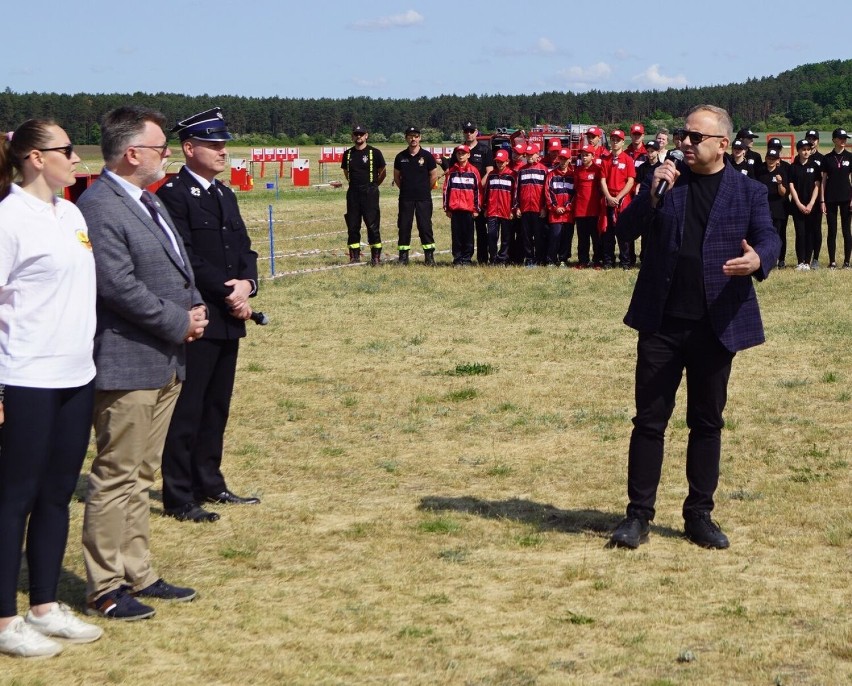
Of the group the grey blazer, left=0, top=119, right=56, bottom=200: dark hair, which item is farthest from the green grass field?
left=0, top=119, right=56, bottom=200: dark hair

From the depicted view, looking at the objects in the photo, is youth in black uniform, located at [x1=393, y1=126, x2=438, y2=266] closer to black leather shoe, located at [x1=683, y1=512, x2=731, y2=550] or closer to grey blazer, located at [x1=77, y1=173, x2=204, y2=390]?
black leather shoe, located at [x1=683, y1=512, x2=731, y2=550]

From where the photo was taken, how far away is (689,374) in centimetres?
621

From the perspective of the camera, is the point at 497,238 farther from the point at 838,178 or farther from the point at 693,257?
the point at 693,257

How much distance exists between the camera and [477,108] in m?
131

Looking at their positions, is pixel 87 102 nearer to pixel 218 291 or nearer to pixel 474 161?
pixel 474 161

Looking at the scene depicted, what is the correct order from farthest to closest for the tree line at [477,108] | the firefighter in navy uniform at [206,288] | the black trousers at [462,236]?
the tree line at [477,108] → the black trousers at [462,236] → the firefighter in navy uniform at [206,288]

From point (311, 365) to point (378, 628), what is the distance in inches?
253

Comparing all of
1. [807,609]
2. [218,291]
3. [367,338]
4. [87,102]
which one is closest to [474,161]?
[367,338]

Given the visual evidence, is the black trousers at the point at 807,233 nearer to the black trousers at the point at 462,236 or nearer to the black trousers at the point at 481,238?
the black trousers at the point at 481,238

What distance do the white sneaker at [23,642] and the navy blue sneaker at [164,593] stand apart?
716mm

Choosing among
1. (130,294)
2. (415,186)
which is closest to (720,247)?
(130,294)

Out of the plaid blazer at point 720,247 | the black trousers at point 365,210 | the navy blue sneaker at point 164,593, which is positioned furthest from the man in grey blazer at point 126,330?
the black trousers at point 365,210

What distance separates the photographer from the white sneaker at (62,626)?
4773 millimetres

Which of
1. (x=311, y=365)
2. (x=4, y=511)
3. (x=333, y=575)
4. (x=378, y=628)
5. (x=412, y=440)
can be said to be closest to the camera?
(x=4, y=511)
